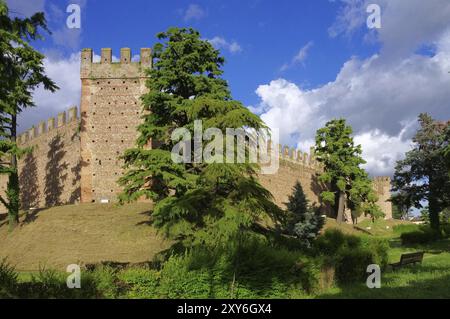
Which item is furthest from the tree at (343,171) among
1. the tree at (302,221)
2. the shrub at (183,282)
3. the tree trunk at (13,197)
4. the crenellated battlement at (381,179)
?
the shrub at (183,282)

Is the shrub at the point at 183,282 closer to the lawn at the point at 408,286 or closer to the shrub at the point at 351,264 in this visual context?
the lawn at the point at 408,286

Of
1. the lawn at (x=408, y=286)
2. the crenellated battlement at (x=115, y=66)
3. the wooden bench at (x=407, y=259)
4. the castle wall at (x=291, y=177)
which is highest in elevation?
the crenellated battlement at (x=115, y=66)

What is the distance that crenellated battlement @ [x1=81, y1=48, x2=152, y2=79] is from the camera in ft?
96.1

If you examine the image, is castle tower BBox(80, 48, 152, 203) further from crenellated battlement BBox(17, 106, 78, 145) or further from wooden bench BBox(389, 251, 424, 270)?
wooden bench BBox(389, 251, 424, 270)

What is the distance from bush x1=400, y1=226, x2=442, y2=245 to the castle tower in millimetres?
20111

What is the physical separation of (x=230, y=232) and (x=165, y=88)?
11642mm

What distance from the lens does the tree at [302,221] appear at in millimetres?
23484

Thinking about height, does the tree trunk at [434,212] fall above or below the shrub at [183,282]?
above

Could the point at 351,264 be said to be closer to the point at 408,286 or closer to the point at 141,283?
the point at 408,286

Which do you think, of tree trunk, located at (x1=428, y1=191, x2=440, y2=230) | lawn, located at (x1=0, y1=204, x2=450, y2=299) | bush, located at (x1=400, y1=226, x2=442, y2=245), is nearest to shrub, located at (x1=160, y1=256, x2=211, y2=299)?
lawn, located at (x1=0, y1=204, x2=450, y2=299)

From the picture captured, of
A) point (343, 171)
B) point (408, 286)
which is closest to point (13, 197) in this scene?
point (408, 286)

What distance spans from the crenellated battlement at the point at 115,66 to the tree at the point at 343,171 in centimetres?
1811
